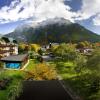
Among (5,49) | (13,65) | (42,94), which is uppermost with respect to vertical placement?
(5,49)

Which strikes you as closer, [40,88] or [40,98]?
[40,98]

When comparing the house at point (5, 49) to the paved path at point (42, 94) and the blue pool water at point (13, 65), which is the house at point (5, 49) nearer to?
the blue pool water at point (13, 65)

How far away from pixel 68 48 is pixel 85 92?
2444 inches

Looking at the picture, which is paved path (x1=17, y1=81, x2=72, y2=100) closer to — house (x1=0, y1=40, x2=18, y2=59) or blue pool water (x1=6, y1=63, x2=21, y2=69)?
blue pool water (x1=6, y1=63, x2=21, y2=69)

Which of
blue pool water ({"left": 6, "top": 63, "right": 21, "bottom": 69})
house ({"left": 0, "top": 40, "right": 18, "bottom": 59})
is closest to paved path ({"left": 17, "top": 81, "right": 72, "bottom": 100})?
blue pool water ({"left": 6, "top": 63, "right": 21, "bottom": 69})

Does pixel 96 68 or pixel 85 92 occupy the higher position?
pixel 96 68

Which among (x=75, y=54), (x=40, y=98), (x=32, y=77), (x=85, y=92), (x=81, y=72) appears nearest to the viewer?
(x=40, y=98)

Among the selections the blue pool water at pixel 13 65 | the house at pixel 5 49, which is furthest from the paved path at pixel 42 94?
the house at pixel 5 49

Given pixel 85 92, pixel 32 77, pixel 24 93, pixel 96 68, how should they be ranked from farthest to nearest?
pixel 32 77
pixel 96 68
pixel 85 92
pixel 24 93

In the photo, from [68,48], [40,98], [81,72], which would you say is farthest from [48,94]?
[68,48]

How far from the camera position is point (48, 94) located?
39375mm

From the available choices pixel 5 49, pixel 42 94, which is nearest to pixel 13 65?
pixel 5 49

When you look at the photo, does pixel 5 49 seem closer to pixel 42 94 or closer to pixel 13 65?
pixel 13 65

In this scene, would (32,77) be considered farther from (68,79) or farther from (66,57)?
(66,57)
